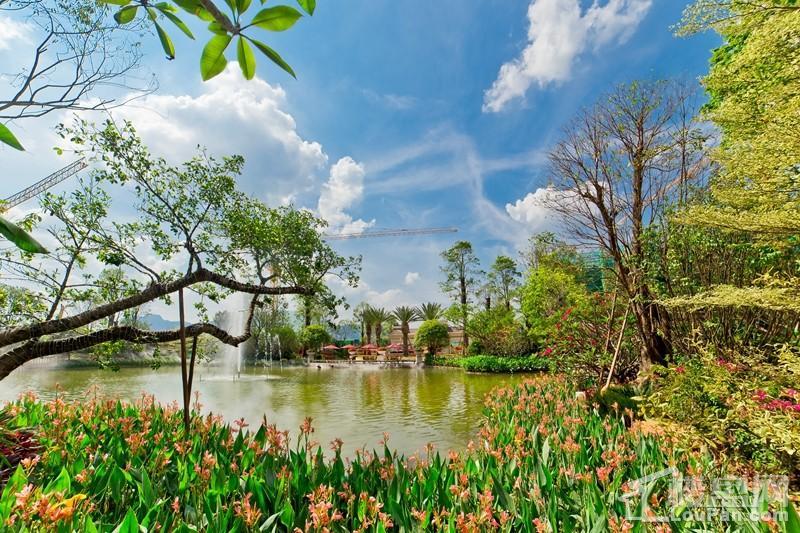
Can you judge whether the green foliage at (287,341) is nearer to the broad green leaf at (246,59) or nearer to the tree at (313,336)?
the tree at (313,336)

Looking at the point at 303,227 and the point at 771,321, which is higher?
the point at 303,227

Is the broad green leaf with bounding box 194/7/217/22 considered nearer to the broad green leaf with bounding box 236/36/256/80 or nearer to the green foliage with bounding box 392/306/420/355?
the broad green leaf with bounding box 236/36/256/80

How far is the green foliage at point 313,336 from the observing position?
98.2 feet

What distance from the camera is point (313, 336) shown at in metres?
29.9

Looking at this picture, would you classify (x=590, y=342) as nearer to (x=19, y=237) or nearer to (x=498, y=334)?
(x=19, y=237)

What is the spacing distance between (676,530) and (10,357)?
5.11 meters

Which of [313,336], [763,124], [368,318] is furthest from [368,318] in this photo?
[763,124]

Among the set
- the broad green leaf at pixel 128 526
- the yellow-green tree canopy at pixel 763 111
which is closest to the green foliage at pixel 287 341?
the yellow-green tree canopy at pixel 763 111

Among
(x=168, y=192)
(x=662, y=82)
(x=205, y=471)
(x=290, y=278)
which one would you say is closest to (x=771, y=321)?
(x=662, y=82)

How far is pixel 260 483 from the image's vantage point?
8.02ft

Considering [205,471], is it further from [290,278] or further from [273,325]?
[273,325]
